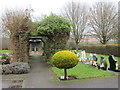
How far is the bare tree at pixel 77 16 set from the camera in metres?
29.2

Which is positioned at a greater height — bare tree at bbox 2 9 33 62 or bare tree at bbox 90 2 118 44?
bare tree at bbox 90 2 118 44

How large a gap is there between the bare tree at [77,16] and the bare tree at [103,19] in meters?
1.93

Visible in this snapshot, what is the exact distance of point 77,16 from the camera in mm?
29312

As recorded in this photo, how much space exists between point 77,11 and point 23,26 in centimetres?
2184

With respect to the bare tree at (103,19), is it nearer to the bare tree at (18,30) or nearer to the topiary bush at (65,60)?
the bare tree at (18,30)

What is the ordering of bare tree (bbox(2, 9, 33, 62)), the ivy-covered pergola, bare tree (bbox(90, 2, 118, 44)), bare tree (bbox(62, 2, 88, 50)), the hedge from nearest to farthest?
bare tree (bbox(2, 9, 33, 62))
the ivy-covered pergola
the hedge
bare tree (bbox(90, 2, 118, 44))
bare tree (bbox(62, 2, 88, 50))

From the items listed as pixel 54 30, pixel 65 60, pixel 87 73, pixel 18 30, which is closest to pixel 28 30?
pixel 18 30

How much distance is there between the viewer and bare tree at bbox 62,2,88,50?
29.2 metres

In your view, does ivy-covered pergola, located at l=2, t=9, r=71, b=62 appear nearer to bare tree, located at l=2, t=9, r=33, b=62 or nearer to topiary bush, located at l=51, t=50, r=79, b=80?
bare tree, located at l=2, t=9, r=33, b=62

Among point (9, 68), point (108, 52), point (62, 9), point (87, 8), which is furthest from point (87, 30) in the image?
point (9, 68)

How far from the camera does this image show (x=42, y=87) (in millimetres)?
5547

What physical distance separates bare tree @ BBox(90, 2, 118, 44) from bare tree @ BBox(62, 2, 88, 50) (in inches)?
76.1

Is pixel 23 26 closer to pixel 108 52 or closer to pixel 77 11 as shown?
pixel 108 52

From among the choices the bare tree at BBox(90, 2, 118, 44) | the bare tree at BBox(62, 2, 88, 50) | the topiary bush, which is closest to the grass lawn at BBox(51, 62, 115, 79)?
the topiary bush
